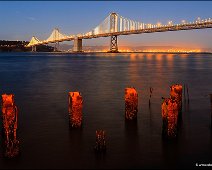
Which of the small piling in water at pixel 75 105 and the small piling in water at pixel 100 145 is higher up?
the small piling in water at pixel 75 105

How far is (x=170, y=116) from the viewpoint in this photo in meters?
9.30

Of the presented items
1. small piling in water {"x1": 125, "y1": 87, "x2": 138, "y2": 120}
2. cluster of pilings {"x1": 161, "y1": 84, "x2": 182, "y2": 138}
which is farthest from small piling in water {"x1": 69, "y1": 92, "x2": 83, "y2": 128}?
cluster of pilings {"x1": 161, "y1": 84, "x2": 182, "y2": 138}

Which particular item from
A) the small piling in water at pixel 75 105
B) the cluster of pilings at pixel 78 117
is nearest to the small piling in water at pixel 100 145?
the cluster of pilings at pixel 78 117

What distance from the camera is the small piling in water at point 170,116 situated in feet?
30.4

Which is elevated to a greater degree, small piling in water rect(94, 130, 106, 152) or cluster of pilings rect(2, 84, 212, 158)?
cluster of pilings rect(2, 84, 212, 158)

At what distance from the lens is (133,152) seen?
9305 mm

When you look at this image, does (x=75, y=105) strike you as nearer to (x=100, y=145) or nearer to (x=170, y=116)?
(x=100, y=145)

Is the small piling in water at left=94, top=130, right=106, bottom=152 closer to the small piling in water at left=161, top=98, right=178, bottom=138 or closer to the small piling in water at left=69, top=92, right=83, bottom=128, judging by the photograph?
the small piling in water at left=69, top=92, right=83, bottom=128

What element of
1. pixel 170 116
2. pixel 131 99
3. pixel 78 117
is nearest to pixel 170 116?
pixel 170 116

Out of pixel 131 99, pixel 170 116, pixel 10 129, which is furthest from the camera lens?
pixel 131 99

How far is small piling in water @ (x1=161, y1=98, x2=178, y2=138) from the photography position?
9.27 m

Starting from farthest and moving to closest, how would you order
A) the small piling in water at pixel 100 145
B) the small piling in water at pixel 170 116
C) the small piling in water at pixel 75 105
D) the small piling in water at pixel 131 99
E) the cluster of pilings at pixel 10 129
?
the small piling in water at pixel 131 99
the small piling in water at pixel 75 105
the small piling in water at pixel 170 116
the small piling in water at pixel 100 145
the cluster of pilings at pixel 10 129

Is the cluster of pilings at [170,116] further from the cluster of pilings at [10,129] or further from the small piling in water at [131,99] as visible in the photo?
the cluster of pilings at [10,129]

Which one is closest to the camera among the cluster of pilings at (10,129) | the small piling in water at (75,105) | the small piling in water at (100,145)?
the cluster of pilings at (10,129)
